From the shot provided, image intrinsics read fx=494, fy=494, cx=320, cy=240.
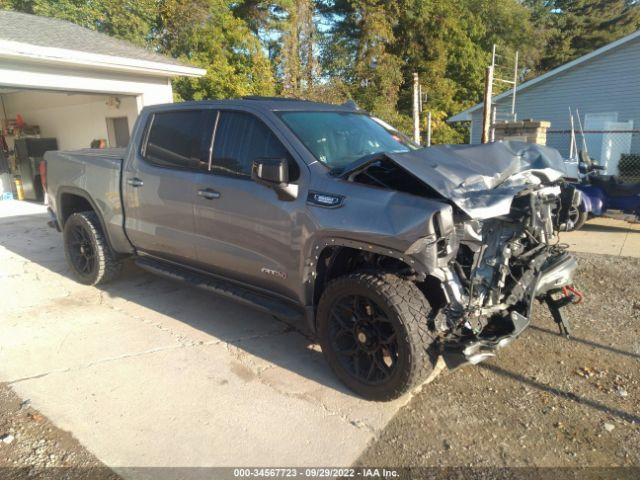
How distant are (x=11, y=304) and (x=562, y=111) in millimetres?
19755

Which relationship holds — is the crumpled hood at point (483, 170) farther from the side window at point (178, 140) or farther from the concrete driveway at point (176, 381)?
the side window at point (178, 140)

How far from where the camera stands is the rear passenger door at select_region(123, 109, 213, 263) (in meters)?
4.36

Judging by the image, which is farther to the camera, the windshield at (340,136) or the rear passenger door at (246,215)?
the windshield at (340,136)

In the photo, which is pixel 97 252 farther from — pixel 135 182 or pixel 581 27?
pixel 581 27

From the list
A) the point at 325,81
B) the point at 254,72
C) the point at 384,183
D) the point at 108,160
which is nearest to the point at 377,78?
the point at 325,81

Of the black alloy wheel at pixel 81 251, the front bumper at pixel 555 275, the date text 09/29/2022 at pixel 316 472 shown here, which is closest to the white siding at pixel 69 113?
the black alloy wheel at pixel 81 251

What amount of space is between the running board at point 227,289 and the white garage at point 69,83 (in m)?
5.98

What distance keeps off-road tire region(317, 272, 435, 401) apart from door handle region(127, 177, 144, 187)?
2.50 metres

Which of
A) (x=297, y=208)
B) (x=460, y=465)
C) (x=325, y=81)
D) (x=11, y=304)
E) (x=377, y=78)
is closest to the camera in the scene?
(x=460, y=465)

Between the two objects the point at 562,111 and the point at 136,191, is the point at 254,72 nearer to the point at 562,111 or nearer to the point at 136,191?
the point at 562,111

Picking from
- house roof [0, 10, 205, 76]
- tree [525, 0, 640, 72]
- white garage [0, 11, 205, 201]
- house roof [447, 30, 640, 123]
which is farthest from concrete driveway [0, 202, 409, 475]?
tree [525, 0, 640, 72]

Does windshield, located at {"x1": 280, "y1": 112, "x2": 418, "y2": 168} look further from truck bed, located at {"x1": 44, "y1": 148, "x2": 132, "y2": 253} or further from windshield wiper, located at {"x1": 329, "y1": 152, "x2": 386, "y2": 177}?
truck bed, located at {"x1": 44, "y1": 148, "x2": 132, "y2": 253}

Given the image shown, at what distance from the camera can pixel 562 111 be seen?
1925 cm

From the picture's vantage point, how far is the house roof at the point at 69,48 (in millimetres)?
8562
